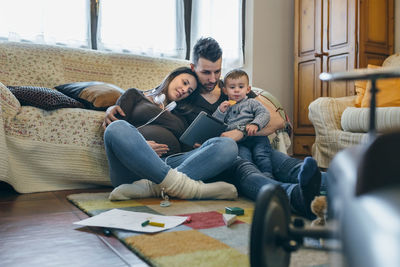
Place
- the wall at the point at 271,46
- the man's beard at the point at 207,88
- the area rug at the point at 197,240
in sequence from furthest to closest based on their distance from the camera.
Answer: the wall at the point at 271,46 < the man's beard at the point at 207,88 < the area rug at the point at 197,240

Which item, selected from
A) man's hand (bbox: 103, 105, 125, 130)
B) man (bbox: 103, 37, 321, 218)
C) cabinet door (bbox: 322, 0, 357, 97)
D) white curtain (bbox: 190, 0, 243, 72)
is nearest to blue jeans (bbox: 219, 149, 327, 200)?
man (bbox: 103, 37, 321, 218)

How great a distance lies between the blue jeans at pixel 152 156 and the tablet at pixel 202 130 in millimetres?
107

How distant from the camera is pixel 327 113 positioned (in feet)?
8.36

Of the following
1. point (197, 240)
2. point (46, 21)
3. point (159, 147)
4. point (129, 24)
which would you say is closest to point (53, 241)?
point (197, 240)

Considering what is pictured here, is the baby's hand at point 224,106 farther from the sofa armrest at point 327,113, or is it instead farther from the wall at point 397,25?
the wall at point 397,25

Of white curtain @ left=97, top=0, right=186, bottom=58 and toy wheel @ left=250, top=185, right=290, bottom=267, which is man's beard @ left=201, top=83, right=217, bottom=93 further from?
white curtain @ left=97, top=0, right=186, bottom=58

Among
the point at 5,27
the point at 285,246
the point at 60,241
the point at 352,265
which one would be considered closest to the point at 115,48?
the point at 5,27

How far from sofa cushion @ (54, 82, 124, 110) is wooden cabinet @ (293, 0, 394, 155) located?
2135 mm

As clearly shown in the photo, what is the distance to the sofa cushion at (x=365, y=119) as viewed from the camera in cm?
212

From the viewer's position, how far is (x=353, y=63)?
3.21 m

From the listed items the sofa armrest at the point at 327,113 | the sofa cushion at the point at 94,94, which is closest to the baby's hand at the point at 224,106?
the sofa cushion at the point at 94,94

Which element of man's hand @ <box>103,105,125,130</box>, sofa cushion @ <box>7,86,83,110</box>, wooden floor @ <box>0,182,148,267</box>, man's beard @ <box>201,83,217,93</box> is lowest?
wooden floor @ <box>0,182,148,267</box>

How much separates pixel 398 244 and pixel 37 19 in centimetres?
321

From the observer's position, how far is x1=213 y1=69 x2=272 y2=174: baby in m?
1.60
